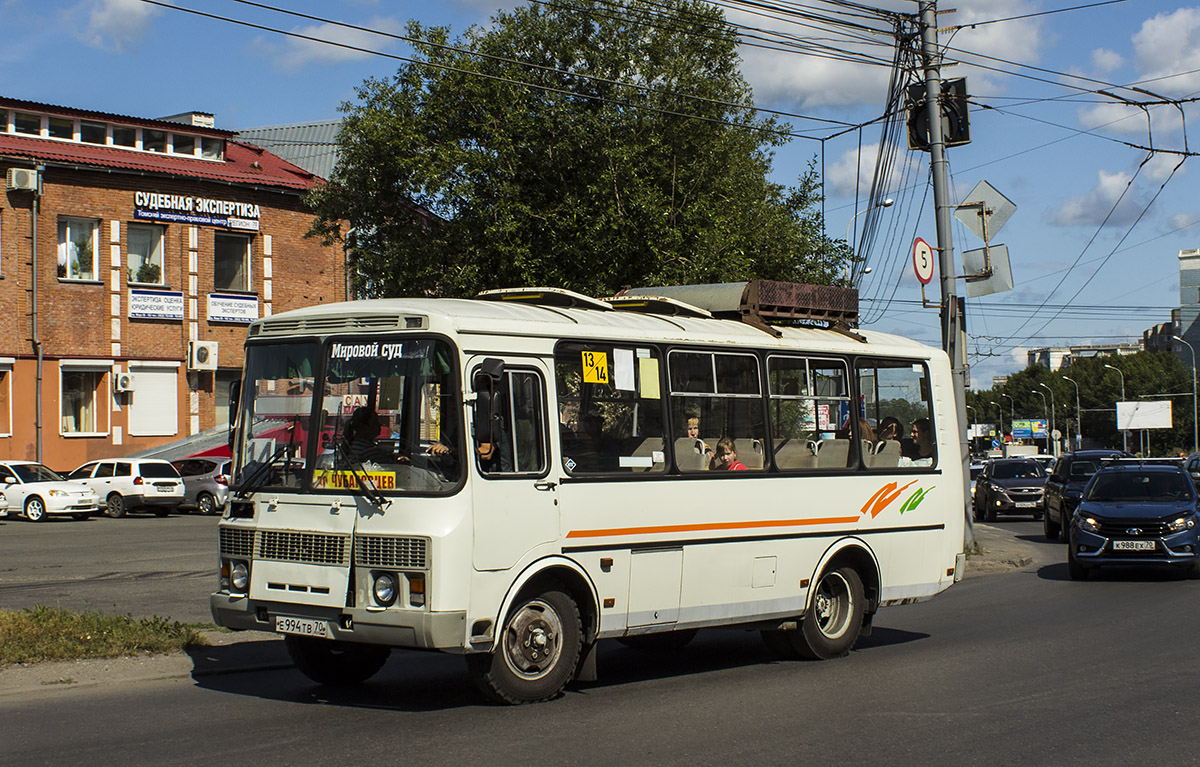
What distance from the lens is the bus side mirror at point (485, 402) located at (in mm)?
8164

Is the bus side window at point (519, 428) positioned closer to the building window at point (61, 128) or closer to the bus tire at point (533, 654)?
the bus tire at point (533, 654)

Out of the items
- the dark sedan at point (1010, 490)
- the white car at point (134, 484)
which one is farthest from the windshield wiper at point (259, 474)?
the dark sedan at point (1010, 490)

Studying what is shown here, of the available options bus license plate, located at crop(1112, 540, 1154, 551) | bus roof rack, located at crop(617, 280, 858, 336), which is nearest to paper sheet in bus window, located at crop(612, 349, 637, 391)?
bus roof rack, located at crop(617, 280, 858, 336)

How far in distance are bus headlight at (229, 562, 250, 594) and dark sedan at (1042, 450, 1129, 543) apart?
19.6 m

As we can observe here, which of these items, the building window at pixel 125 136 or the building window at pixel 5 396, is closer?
the building window at pixel 5 396

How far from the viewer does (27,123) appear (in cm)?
4081

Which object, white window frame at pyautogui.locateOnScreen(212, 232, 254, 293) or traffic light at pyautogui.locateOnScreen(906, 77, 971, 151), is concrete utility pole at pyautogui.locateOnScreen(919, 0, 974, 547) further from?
white window frame at pyautogui.locateOnScreen(212, 232, 254, 293)

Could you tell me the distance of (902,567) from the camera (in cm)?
1172

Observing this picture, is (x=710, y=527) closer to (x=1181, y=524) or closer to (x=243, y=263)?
(x=1181, y=524)

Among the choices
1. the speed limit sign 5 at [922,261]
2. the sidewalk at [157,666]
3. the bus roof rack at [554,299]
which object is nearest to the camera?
the sidewalk at [157,666]

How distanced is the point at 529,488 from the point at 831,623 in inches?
151

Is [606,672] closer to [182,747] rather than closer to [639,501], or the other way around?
[639,501]

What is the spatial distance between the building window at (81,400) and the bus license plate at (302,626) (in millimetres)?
34585

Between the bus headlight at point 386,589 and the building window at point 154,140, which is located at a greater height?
the building window at point 154,140
